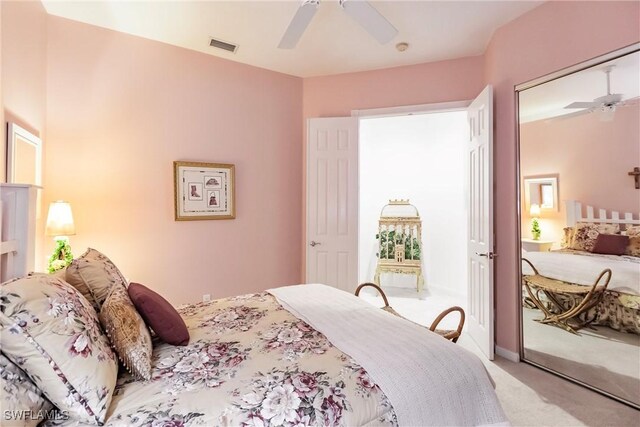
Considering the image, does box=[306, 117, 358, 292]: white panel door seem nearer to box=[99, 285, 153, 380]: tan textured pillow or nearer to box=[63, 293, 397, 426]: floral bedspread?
box=[63, 293, 397, 426]: floral bedspread

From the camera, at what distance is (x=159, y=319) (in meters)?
1.41

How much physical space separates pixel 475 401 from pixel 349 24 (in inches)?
110

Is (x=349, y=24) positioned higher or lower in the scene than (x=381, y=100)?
higher

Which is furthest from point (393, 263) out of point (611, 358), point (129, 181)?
point (129, 181)

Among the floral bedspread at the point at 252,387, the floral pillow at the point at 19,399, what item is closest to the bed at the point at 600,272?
the floral bedspread at the point at 252,387

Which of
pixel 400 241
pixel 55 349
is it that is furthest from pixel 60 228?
pixel 400 241

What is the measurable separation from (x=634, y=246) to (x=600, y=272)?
0.96ft

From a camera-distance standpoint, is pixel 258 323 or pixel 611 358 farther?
pixel 611 358

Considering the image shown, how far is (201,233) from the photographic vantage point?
3285 millimetres

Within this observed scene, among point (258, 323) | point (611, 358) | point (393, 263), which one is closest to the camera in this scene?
point (258, 323)

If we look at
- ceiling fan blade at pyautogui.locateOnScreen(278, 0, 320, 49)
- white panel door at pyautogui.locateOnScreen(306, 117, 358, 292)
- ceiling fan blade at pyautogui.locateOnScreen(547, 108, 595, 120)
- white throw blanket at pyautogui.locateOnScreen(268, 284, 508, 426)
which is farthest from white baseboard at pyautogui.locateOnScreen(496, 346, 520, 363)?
ceiling fan blade at pyautogui.locateOnScreen(278, 0, 320, 49)

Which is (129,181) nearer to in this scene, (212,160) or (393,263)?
(212,160)

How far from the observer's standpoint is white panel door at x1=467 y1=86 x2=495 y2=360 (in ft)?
8.73

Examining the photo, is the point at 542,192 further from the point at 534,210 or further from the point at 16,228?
the point at 16,228
